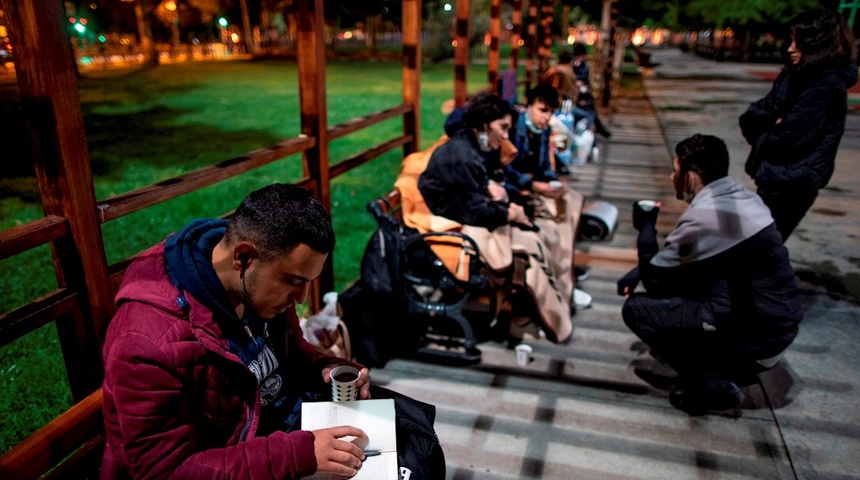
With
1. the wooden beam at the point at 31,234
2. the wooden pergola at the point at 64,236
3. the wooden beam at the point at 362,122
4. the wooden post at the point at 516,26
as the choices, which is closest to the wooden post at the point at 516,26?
the wooden post at the point at 516,26

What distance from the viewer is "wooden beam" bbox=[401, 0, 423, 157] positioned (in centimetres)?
558

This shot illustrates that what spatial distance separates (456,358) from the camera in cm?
400

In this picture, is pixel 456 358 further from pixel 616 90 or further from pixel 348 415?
pixel 616 90

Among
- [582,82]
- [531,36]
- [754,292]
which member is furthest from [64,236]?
[531,36]

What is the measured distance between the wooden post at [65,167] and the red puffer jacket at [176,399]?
66 centimetres

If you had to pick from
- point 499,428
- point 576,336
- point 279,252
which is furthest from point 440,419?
point 279,252

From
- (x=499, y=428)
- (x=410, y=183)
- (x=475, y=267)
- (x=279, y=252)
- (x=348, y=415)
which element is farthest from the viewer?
(x=410, y=183)

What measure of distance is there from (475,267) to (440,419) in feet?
3.27

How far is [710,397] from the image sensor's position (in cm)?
348

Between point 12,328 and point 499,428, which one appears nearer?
point 12,328

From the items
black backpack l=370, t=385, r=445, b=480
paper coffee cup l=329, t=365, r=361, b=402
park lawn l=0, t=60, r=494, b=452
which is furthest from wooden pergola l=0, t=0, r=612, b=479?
park lawn l=0, t=60, r=494, b=452

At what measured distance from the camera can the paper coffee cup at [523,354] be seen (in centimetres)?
400

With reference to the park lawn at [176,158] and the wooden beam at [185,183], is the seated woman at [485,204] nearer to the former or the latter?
the wooden beam at [185,183]

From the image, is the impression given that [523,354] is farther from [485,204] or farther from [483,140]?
[483,140]
